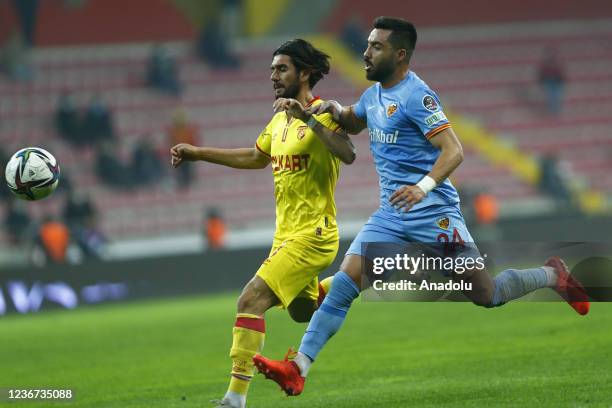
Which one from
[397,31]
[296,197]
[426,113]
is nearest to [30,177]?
[296,197]

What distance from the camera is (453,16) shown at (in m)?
34.6

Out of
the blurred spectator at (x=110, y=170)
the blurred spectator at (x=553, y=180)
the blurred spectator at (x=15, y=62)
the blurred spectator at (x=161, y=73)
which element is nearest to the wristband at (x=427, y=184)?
the blurred spectator at (x=110, y=170)

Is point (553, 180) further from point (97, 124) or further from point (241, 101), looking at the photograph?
point (97, 124)

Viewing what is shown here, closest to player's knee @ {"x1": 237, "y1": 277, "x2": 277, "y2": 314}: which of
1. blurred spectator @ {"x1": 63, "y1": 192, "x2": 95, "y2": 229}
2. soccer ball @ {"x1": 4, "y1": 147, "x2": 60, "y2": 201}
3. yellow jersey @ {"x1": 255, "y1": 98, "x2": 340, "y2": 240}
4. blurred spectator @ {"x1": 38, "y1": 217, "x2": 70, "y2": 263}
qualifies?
yellow jersey @ {"x1": 255, "y1": 98, "x2": 340, "y2": 240}

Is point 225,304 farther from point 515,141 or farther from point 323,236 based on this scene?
point 515,141

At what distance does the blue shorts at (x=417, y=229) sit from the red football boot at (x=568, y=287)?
1070 mm

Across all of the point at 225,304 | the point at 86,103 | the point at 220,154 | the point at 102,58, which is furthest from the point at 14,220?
the point at 220,154

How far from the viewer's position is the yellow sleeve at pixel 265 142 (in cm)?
848

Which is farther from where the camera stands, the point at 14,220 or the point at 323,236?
the point at 14,220

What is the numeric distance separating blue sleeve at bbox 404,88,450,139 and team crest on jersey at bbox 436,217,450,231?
59cm

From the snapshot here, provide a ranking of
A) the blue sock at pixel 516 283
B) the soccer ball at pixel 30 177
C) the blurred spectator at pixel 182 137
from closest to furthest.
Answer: the blue sock at pixel 516 283 → the soccer ball at pixel 30 177 → the blurred spectator at pixel 182 137

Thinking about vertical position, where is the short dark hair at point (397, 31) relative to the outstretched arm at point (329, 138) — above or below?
above

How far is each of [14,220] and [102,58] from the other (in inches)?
372

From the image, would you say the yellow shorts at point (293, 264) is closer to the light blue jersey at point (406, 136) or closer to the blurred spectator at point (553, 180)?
the light blue jersey at point (406, 136)
